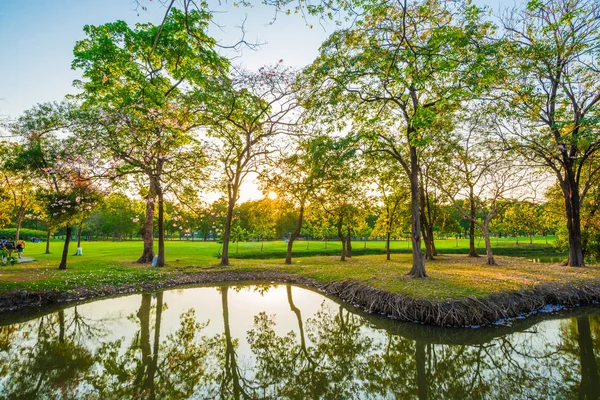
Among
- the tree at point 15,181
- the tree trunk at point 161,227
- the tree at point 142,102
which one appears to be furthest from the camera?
the tree at point 15,181

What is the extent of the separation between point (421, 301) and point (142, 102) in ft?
35.0

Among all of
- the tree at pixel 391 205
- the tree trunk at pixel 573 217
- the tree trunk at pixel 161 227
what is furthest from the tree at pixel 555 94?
the tree trunk at pixel 161 227

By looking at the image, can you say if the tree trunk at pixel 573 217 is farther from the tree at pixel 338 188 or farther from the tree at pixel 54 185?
the tree at pixel 54 185

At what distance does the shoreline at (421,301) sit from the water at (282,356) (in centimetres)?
49

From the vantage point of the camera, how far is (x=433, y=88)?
13.9 meters

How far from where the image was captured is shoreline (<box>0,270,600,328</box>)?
10117 mm

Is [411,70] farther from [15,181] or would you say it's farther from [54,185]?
[15,181]

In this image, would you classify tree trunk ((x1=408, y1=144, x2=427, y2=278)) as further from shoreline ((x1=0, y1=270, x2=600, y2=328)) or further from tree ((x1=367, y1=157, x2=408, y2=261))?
tree ((x1=367, y1=157, x2=408, y2=261))

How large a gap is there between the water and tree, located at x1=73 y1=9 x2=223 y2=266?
5889 millimetres

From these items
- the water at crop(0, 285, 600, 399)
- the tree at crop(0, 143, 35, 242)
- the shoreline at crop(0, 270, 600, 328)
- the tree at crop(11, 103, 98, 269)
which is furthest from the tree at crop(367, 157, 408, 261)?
the tree at crop(0, 143, 35, 242)

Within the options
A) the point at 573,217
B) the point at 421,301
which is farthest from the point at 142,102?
the point at 573,217

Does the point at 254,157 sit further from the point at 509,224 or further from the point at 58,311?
the point at 509,224

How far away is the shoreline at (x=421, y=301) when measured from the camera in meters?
10.1

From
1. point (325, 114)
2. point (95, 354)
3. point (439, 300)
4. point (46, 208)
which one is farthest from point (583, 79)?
point (46, 208)
